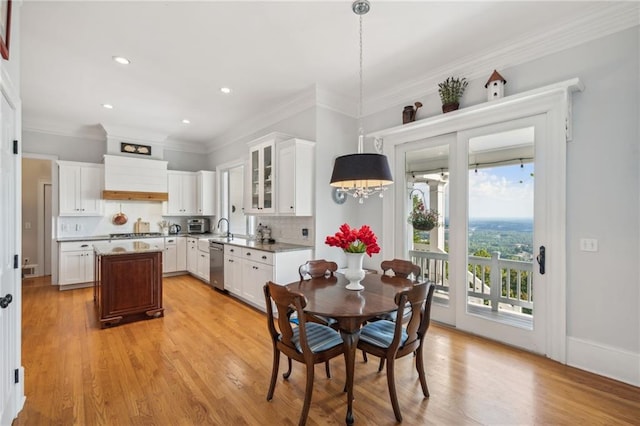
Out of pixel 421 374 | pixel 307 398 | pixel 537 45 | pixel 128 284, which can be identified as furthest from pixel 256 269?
pixel 537 45

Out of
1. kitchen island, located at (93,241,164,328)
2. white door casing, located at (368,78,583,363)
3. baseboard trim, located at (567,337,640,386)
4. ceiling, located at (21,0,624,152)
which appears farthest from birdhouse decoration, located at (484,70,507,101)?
kitchen island, located at (93,241,164,328)

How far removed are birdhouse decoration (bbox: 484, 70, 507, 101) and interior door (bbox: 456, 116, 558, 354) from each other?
0.98 feet

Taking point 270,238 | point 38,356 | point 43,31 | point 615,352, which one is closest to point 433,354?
point 615,352

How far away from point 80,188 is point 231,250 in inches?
131

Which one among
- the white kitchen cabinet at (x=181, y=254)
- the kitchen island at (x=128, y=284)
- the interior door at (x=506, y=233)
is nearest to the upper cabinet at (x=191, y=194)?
the white kitchen cabinet at (x=181, y=254)

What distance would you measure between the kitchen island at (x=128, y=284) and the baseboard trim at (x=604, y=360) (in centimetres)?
455

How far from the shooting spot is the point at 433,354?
2900 mm

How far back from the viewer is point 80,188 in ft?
18.5

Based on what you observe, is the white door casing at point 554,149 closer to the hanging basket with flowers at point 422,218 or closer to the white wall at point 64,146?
the hanging basket with flowers at point 422,218

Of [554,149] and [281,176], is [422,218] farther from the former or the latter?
[281,176]

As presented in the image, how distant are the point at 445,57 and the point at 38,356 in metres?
5.06

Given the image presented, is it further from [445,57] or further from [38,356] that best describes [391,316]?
[38,356]

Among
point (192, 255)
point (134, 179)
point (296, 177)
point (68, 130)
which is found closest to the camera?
point (296, 177)

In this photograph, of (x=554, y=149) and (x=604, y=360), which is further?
(x=554, y=149)
